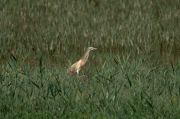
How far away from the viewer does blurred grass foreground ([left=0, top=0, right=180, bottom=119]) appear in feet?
13.1

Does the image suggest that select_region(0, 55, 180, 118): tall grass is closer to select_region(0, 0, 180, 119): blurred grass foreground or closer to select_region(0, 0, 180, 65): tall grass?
select_region(0, 0, 180, 119): blurred grass foreground

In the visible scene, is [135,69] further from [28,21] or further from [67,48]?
[28,21]

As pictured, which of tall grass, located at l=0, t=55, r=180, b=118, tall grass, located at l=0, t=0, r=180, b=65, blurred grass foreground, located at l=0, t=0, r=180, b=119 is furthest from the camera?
tall grass, located at l=0, t=0, r=180, b=65

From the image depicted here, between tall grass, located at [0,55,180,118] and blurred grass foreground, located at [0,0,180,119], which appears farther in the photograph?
blurred grass foreground, located at [0,0,180,119]

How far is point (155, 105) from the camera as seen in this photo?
3.95m

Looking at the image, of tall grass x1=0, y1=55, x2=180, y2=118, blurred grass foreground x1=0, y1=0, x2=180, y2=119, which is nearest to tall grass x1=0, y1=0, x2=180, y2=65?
blurred grass foreground x1=0, y1=0, x2=180, y2=119

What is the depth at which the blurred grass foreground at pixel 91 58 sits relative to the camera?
13.1 feet

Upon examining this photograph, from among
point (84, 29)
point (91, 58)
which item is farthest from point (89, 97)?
point (84, 29)

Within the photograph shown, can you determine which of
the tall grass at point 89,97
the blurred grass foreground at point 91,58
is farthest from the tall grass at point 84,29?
the tall grass at point 89,97

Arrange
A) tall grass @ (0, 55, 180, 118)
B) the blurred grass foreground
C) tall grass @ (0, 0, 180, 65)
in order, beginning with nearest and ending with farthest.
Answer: tall grass @ (0, 55, 180, 118) < the blurred grass foreground < tall grass @ (0, 0, 180, 65)

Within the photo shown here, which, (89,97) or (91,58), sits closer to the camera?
(89,97)

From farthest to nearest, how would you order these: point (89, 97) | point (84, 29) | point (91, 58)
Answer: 1. point (84, 29)
2. point (91, 58)
3. point (89, 97)

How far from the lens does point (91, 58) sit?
21.9 ft

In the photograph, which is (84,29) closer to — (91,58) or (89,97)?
(91,58)
